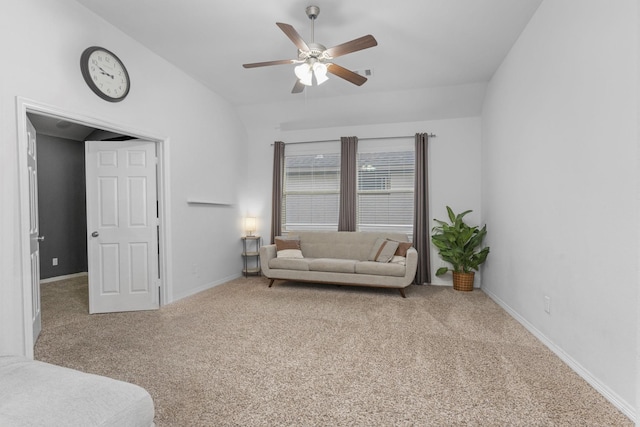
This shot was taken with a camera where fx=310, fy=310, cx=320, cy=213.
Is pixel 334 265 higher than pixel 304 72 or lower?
lower

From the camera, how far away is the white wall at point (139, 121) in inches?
90.5

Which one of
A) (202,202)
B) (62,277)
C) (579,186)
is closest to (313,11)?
(579,186)

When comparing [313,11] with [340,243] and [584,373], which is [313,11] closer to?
[340,243]

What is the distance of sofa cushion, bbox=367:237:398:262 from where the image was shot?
14.5ft

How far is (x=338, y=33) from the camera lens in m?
3.24

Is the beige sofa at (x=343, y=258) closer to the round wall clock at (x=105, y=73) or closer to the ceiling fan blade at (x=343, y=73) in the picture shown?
Result: the ceiling fan blade at (x=343, y=73)

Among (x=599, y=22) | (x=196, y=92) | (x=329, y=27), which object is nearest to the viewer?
(x=599, y=22)

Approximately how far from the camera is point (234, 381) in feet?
6.72

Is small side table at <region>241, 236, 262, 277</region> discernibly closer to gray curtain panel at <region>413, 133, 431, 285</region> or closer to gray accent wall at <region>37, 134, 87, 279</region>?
gray curtain panel at <region>413, 133, 431, 285</region>

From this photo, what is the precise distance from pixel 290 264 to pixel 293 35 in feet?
10.00

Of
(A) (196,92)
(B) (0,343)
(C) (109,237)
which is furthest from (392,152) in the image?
(B) (0,343)

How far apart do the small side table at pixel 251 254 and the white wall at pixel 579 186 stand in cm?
385

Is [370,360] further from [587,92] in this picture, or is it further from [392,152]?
[392,152]

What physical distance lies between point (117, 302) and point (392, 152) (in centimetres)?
445
